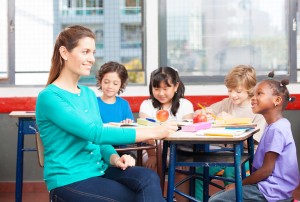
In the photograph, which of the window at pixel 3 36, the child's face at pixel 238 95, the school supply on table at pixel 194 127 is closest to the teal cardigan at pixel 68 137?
the school supply on table at pixel 194 127

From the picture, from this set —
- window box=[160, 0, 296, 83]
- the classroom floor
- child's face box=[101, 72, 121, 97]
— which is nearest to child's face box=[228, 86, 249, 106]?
child's face box=[101, 72, 121, 97]

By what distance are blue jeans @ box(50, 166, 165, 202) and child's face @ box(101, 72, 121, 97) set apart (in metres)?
1.54

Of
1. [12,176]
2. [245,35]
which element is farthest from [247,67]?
[12,176]

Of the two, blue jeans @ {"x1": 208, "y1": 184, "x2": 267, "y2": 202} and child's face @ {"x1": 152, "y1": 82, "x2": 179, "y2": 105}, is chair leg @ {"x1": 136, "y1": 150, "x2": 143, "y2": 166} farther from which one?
blue jeans @ {"x1": 208, "y1": 184, "x2": 267, "y2": 202}

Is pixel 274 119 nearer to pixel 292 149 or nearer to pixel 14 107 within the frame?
pixel 292 149

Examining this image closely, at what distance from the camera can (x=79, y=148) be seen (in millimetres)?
2121

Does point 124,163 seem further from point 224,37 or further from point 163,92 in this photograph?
point 224,37

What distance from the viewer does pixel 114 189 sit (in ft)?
6.68

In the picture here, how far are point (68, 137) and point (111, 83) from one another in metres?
1.55

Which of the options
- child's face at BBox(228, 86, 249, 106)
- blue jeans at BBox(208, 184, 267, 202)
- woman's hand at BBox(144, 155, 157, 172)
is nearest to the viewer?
blue jeans at BBox(208, 184, 267, 202)

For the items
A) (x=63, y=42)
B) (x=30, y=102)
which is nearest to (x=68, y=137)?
(x=63, y=42)

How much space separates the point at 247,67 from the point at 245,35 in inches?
35.0

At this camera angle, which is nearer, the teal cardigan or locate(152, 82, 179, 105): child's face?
the teal cardigan

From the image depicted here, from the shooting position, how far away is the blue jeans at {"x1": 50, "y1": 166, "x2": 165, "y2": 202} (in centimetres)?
200
